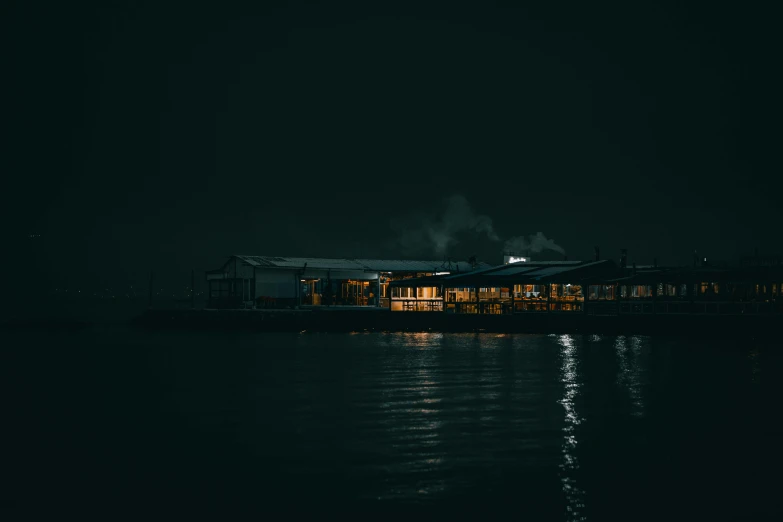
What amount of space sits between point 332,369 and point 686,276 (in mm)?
37283

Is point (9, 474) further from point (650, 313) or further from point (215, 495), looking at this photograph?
point (650, 313)

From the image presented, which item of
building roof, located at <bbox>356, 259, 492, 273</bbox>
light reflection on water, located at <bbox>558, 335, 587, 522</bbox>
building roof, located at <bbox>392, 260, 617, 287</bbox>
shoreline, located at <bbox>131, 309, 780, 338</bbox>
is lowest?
light reflection on water, located at <bbox>558, 335, 587, 522</bbox>

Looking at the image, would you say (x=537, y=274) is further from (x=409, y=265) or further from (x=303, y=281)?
(x=303, y=281)

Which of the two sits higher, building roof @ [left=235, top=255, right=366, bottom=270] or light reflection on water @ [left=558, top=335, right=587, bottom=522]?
building roof @ [left=235, top=255, right=366, bottom=270]

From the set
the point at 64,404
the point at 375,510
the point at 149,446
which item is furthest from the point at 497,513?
the point at 64,404

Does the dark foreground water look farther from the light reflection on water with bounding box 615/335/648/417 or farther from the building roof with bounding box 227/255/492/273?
the building roof with bounding box 227/255/492/273

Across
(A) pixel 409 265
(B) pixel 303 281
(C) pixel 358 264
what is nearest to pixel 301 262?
(B) pixel 303 281

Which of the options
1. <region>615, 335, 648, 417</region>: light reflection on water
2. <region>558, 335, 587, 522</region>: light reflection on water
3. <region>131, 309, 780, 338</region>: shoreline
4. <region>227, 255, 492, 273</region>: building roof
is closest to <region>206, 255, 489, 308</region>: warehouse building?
<region>227, 255, 492, 273</region>: building roof

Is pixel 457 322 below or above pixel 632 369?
above

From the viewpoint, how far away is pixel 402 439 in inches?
872

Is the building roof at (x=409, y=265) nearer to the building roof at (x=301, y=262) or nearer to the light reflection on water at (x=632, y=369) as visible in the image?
the building roof at (x=301, y=262)

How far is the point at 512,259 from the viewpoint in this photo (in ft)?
328

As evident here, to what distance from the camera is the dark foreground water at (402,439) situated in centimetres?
1656

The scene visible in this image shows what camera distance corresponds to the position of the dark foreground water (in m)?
16.6
